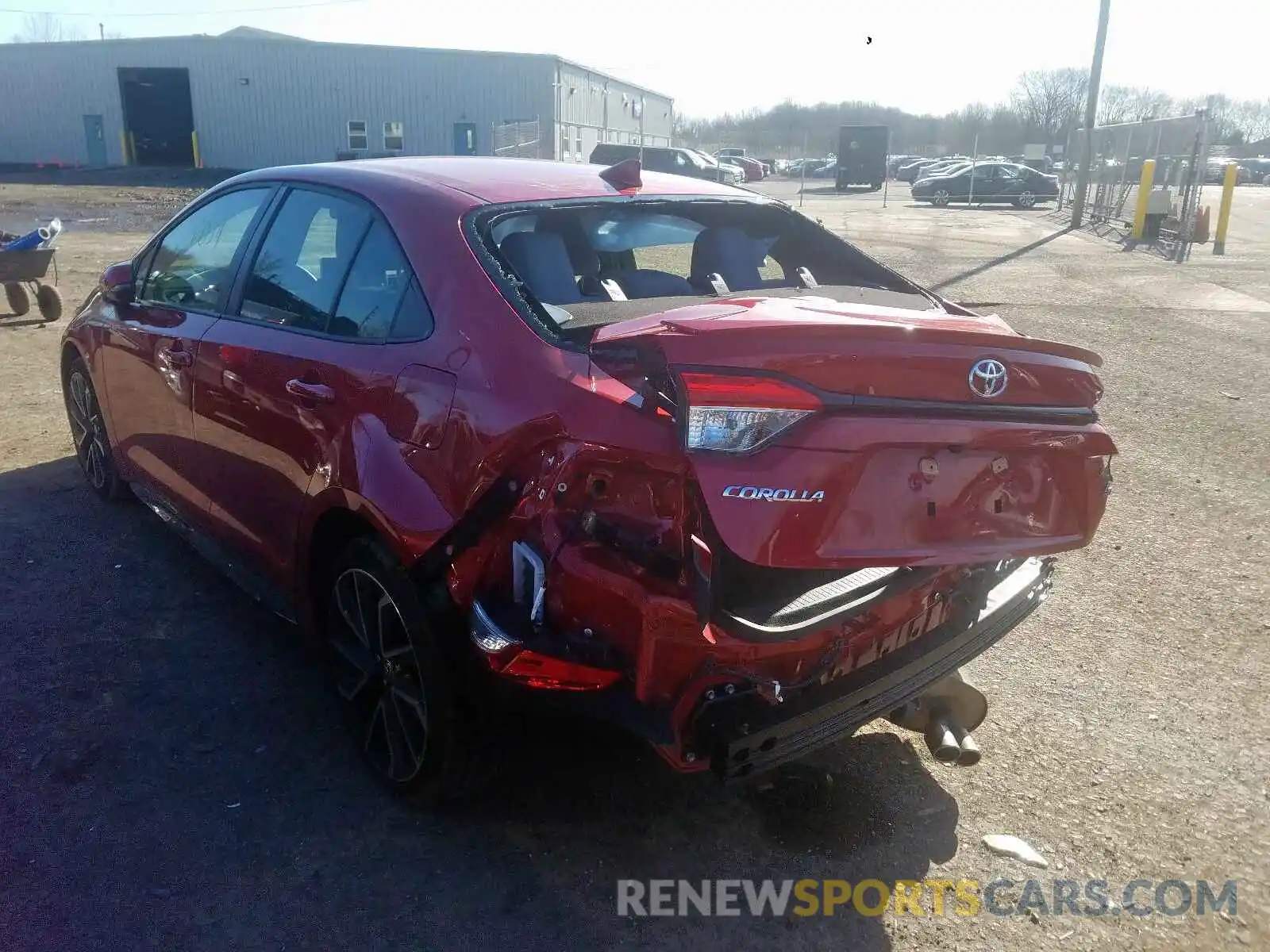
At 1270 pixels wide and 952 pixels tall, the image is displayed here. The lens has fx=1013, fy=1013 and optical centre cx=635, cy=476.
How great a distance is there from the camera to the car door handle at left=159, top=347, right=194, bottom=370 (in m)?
3.83

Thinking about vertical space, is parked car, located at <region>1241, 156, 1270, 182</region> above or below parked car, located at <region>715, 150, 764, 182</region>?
above

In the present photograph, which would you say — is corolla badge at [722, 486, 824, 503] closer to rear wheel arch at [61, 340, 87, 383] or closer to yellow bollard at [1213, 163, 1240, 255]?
rear wheel arch at [61, 340, 87, 383]

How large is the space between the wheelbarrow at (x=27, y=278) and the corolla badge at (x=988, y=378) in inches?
394

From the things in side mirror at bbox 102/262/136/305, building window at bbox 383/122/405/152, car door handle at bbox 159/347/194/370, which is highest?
building window at bbox 383/122/405/152

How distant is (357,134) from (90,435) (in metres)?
39.5

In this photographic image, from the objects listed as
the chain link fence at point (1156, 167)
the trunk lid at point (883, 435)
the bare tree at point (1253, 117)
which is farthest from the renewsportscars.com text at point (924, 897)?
the bare tree at point (1253, 117)

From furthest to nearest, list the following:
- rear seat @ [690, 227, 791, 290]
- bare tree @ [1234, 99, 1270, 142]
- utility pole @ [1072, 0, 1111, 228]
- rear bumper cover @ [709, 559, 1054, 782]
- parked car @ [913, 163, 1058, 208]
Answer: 1. bare tree @ [1234, 99, 1270, 142]
2. parked car @ [913, 163, 1058, 208]
3. utility pole @ [1072, 0, 1111, 228]
4. rear seat @ [690, 227, 791, 290]
5. rear bumper cover @ [709, 559, 1054, 782]

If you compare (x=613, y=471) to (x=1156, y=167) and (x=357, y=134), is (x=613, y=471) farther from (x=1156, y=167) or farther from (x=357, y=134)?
(x=357, y=134)

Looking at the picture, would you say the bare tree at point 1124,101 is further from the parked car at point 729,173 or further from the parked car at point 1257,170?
the parked car at point 729,173

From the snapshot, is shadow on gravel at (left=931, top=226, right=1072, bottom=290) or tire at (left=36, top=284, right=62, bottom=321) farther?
shadow on gravel at (left=931, top=226, right=1072, bottom=290)

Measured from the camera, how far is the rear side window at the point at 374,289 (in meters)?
2.97

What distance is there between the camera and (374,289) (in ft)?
10.1

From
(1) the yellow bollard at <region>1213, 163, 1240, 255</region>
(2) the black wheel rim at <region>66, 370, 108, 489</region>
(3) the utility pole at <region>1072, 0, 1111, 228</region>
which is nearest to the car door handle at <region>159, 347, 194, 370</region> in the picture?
(2) the black wheel rim at <region>66, 370, 108, 489</region>

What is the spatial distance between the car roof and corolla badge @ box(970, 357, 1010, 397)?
5.00 ft
